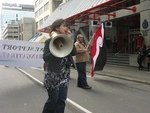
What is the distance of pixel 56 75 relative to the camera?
4363mm

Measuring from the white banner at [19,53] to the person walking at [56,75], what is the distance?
754 centimetres

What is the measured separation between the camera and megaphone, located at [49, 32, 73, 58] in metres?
4.19

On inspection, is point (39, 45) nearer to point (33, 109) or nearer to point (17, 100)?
point (17, 100)

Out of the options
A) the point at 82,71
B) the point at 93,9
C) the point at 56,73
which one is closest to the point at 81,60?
the point at 82,71

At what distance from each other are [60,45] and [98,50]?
26.6ft

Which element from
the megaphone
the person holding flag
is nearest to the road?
the megaphone

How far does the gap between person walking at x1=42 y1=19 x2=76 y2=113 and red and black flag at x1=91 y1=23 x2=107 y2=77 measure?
7582 mm

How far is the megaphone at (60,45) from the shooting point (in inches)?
165

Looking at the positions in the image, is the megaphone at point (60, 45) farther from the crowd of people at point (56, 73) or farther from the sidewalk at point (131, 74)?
the sidewalk at point (131, 74)

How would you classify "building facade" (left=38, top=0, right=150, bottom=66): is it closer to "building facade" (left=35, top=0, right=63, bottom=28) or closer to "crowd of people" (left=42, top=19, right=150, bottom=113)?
"crowd of people" (left=42, top=19, right=150, bottom=113)

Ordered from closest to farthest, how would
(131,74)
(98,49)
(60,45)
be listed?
(60,45), (98,49), (131,74)

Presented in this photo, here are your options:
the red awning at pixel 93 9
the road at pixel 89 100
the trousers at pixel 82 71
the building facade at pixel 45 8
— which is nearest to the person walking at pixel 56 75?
the road at pixel 89 100

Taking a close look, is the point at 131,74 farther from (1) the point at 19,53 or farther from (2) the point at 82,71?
(1) the point at 19,53

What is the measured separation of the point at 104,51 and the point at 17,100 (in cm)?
Answer: 583
